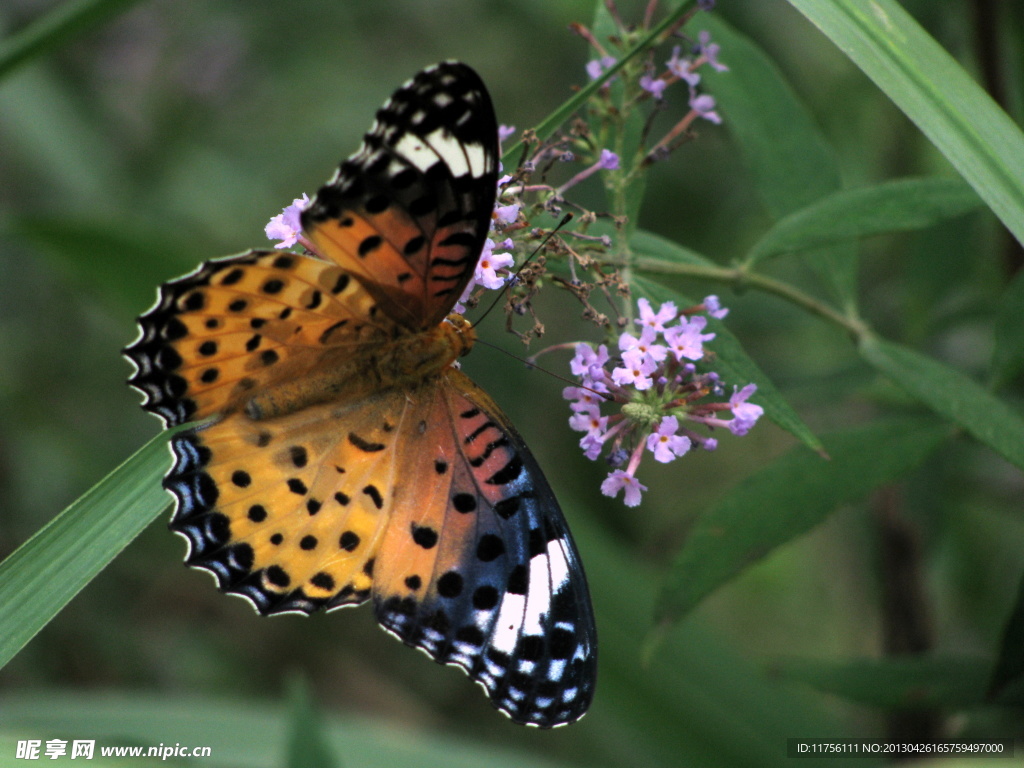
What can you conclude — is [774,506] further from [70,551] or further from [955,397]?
[70,551]

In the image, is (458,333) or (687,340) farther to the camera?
(458,333)

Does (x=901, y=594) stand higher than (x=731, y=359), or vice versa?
(x=731, y=359)

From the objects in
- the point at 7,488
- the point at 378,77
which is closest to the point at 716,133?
the point at 378,77

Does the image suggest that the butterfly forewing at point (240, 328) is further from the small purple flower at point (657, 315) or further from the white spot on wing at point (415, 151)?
the small purple flower at point (657, 315)

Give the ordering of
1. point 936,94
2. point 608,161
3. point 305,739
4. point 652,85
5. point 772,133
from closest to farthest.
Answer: point 936,94 < point 608,161 < point 652,85 < point 305,739 < point 772,133

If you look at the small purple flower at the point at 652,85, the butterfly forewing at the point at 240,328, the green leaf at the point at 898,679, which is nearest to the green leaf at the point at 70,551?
the butterfly forewing at the point at 240,328

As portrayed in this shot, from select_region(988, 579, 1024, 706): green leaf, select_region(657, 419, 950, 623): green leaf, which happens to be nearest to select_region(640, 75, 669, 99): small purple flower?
select_region(657, 419, 950, 623): green leaf

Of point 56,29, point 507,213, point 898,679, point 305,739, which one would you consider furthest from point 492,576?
point 56,29

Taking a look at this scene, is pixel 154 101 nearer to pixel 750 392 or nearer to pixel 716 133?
pixel 716 133
